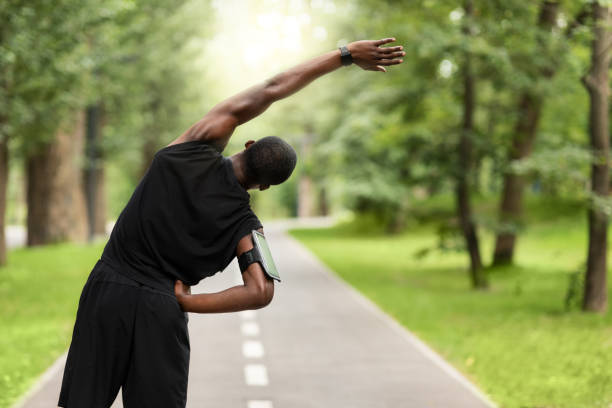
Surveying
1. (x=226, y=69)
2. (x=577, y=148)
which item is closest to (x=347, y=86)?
(x=226, y=69)

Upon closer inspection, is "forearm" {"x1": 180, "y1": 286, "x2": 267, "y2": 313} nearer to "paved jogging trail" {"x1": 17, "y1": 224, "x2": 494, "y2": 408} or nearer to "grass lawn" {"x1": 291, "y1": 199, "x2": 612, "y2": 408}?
"paved jogging trail" {"x1": 17, "y1": 224, "x2": 494, "y2": 408}

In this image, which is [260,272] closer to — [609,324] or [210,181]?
[210,181]

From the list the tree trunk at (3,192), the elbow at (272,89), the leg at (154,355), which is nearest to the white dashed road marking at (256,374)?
the leg at (154,355)

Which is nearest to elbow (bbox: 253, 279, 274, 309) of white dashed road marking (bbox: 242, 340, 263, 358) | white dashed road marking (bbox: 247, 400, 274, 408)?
white dashed road marking (bbox: 247, 400, 274, 408)

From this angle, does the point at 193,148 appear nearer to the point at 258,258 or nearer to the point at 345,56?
the point at 258,258

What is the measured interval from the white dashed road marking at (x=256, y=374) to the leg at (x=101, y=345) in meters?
4.10

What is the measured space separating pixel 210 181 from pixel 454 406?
406 centimetres

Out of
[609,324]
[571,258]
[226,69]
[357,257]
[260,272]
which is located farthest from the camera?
[226,69]

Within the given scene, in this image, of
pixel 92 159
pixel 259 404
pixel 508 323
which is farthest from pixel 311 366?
pixel 92 159

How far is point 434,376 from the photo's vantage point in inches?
305

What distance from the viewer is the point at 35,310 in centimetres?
1226

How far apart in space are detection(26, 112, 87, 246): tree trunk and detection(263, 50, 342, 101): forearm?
74.7 feet

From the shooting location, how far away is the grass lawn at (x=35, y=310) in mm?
7824

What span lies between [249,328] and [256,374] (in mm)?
3028
